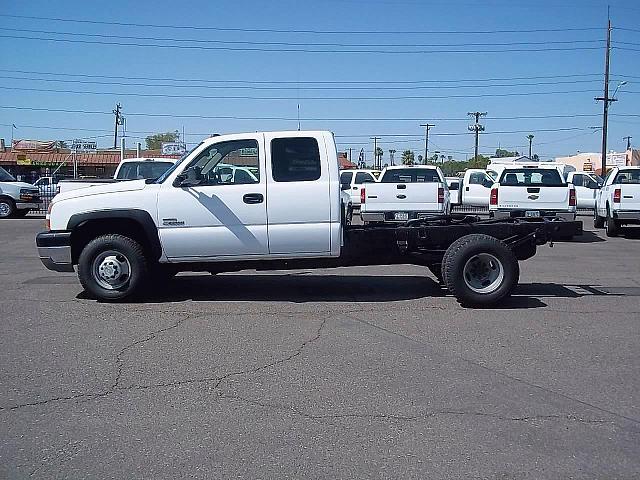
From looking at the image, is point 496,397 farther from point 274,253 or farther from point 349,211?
point 349,211

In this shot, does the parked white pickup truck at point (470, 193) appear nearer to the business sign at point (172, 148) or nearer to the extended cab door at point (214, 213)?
the extended cab door at point (214, 213)

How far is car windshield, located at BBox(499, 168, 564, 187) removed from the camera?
17578mm

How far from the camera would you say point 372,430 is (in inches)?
200

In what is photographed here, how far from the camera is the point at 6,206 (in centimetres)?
2509

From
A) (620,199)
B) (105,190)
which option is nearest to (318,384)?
(105,190)

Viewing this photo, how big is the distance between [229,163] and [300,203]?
1049 millimetres

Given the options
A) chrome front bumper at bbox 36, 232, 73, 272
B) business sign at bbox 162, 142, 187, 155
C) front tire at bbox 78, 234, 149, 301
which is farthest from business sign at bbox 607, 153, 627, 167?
chrome front bumper at bbox 36, 232, 73, 272

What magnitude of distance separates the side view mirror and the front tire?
943 millimetres

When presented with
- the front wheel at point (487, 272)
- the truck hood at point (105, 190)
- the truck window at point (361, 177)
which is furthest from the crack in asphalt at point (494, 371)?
the truck window at point (361, 177)

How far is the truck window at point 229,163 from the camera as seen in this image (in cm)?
925

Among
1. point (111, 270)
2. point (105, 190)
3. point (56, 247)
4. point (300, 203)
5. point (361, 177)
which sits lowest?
point (111, 270)

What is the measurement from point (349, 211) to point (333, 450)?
604cm

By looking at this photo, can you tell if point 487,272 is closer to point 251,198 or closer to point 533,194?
point 251,198

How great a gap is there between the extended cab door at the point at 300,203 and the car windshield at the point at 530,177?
9.47 m
